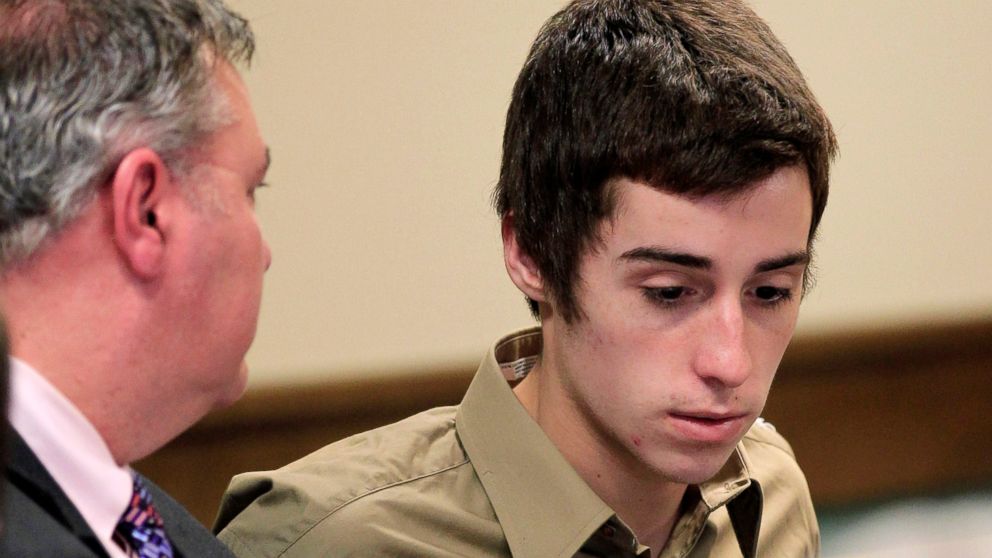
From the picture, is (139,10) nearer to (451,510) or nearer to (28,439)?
(28,439)

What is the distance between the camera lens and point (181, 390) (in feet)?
3.80

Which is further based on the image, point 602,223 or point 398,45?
point 398,45

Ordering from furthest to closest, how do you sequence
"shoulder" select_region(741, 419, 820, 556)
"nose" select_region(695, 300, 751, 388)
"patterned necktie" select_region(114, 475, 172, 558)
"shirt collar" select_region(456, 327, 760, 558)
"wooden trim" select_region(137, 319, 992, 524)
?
"wooden trim" select_region(137, 319, 992, 524), "shoulder" select_region(741, 419, 820, 556), "shirt collar" select_region(456, 327, 760, 558), "nose" select_region(695, 300, 751, 388), "patterned necktie" select_region(114, 475, 172, 558)

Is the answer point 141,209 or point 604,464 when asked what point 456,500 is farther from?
point 141,209

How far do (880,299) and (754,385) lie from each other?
225 cm

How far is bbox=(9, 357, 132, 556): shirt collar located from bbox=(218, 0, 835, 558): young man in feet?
1.49

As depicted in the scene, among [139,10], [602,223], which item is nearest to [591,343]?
[602,223]

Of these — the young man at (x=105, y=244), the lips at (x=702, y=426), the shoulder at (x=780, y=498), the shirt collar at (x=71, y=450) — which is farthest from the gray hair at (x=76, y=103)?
the shoulder at (x=780, y=498)

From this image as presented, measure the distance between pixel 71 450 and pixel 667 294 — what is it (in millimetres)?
711

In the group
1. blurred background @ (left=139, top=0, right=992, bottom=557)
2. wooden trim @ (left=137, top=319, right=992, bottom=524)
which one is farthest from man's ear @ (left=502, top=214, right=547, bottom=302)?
wooden trim @ (left=137, top=319, right=992, bottom=524)

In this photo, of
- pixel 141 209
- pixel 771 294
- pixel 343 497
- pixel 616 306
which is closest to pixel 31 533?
pixel 141 209

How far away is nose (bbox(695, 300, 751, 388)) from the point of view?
149 cm

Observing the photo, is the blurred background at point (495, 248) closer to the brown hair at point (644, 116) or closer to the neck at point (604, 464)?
the neck at point (604, 464)

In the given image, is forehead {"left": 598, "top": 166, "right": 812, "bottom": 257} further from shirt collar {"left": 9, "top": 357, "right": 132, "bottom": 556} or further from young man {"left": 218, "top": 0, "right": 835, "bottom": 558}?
shirt collar {"left": 9, "top": 357, "right": 132, "bottom": 556}
